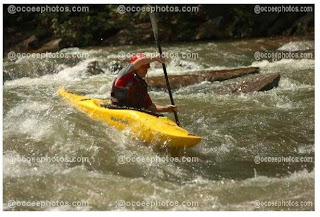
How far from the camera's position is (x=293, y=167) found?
450 centimetres

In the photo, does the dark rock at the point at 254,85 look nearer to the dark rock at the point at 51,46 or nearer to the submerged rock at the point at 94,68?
the submerged rock at the point at 94,68

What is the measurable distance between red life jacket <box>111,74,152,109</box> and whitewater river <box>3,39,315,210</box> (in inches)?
15.1

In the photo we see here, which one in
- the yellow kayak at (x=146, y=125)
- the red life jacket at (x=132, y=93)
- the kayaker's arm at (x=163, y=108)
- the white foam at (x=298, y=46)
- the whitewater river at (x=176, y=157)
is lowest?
the whitewater river at (x=176, y=157)

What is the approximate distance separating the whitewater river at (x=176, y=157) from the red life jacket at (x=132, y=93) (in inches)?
15.1

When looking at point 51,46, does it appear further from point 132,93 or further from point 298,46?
point 132,93

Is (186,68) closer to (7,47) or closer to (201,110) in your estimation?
(201,110)

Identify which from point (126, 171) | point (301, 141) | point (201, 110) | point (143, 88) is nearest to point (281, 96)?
point (201, 110)

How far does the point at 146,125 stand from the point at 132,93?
0.57 meters

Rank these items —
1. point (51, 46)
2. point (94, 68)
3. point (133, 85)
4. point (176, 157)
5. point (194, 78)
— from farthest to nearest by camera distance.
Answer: point (51, 46) → point (94, 68) → point (194, 78) → point (133, 85) → point (176, 157)

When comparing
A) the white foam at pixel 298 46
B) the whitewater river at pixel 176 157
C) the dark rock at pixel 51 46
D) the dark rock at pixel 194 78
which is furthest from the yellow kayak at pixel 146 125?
the dark rock at pixel 51 46

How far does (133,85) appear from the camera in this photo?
17.3 feet

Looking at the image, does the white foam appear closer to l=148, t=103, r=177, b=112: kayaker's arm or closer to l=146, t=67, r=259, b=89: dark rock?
l=146, t=67, r=259, b=89: dark rock

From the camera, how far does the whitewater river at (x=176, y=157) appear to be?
3.77 metres

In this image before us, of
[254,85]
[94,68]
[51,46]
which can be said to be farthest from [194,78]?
[51,46]
